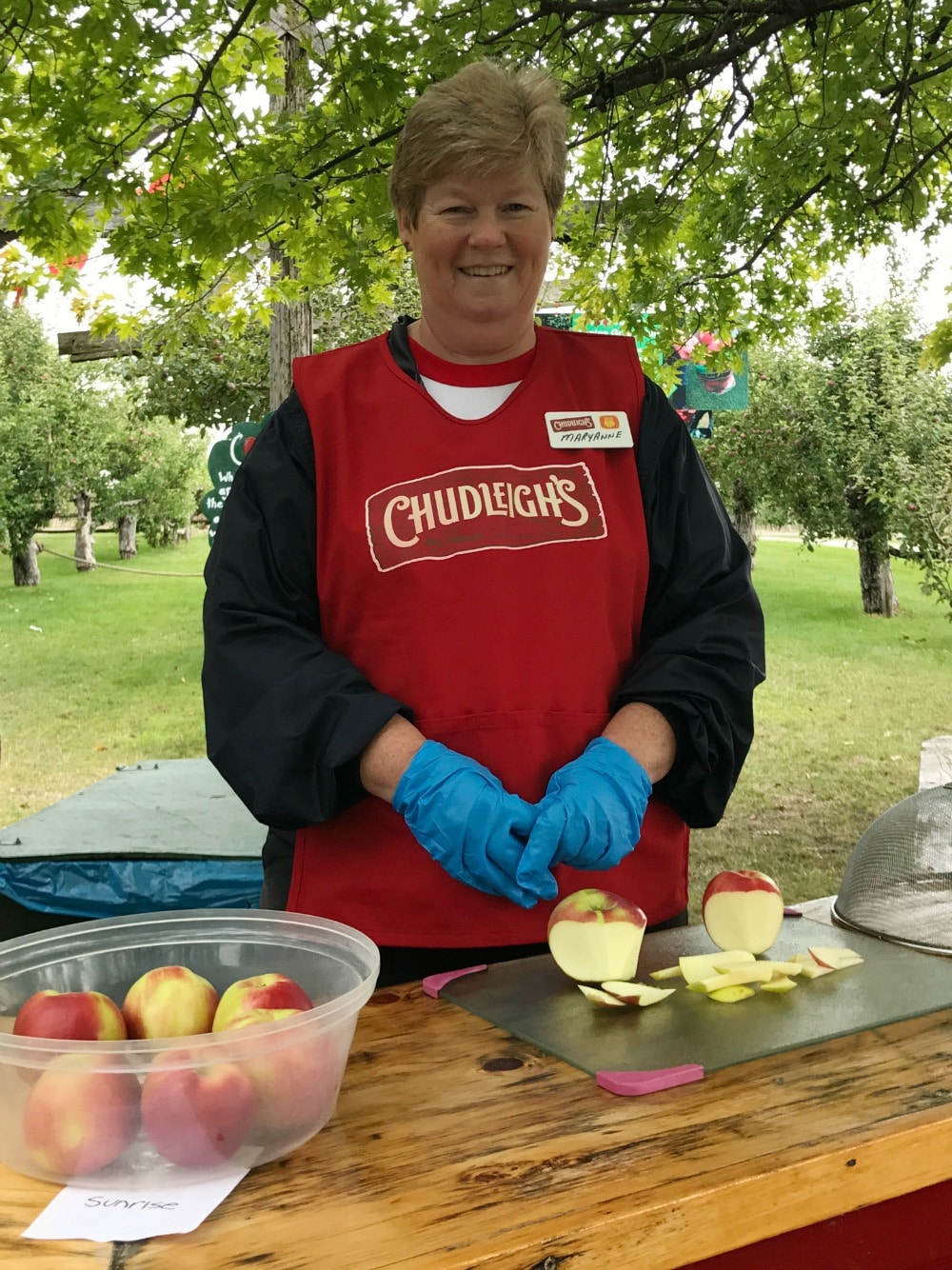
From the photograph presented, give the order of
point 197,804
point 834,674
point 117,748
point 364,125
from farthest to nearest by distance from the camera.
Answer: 1. point 834,674
2. point 117,748
3. point 197,804
4. point 364,125

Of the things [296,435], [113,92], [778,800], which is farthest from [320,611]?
[778,800]

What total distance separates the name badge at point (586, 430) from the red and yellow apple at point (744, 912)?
0.63 metres

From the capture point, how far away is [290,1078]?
98 cm

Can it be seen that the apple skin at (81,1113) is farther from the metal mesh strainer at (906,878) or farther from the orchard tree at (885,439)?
the orchard tree at (885,439)

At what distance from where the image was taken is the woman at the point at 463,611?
1542 millimetres

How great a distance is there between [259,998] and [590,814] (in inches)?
21.1

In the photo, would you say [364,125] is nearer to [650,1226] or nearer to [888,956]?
[888,956]

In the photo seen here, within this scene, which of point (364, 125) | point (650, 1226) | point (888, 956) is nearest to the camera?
point (650, 1226)

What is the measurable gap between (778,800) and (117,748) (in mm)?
5350

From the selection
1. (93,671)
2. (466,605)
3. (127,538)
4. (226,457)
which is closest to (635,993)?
→ (466,605)

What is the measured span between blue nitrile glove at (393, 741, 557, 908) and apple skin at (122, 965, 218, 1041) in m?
0.43

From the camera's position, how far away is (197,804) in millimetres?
3838

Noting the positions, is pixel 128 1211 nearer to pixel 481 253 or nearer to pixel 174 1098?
pixel 174 1098

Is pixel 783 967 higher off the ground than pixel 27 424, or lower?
lower
